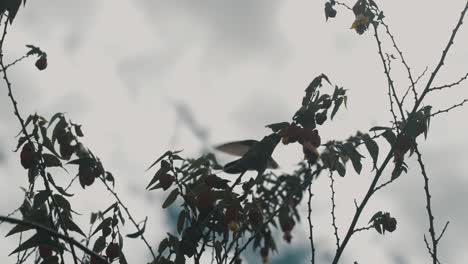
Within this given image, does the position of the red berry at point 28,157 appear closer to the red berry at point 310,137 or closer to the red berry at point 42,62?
the red berry at point 42,62

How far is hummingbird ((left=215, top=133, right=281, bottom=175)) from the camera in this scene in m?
2.20

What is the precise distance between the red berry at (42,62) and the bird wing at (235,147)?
168 cm

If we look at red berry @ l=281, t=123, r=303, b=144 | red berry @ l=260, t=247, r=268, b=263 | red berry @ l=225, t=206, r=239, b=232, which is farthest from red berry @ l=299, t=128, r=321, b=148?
red berry @ l=260, t=247, r=268, b=263

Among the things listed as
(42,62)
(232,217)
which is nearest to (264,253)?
(42,62)

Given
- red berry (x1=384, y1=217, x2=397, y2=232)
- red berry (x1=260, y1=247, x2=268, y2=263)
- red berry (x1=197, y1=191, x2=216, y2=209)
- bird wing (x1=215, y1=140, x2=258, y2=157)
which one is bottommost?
red berry (x1=197, y1=191, x2=216, y2=209)

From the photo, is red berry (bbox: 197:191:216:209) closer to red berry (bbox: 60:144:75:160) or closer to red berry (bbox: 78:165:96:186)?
red berry (bbox: 78:165:96:186)

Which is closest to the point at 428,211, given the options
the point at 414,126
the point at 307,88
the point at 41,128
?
the point at 414,126

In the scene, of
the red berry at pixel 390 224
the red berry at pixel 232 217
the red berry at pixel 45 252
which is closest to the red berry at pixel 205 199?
the red berry at pixel 232 217

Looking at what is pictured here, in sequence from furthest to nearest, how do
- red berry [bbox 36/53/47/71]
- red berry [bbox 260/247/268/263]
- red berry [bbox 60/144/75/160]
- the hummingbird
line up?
red berry [bbox 260/247/268/263]
red berry [bbox 36/53/47/71]
red berry [bbox 60/144/75/160]
the hummingbird

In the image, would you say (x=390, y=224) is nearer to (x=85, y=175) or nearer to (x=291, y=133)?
(x=291, y=133)

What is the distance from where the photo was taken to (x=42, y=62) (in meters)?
3.54

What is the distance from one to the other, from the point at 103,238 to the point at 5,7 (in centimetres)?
124

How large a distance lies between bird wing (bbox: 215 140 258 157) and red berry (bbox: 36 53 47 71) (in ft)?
5.52

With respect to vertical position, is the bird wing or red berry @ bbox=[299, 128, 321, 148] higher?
red berry @ bbox=[299, 128, 321, 148]
